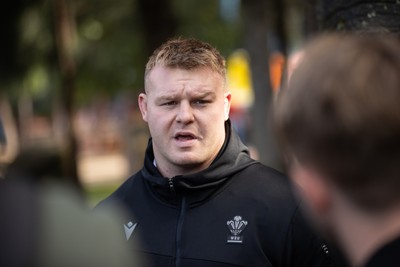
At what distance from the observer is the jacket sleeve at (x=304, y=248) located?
10.6 ft

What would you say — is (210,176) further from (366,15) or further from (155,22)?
(155,22)

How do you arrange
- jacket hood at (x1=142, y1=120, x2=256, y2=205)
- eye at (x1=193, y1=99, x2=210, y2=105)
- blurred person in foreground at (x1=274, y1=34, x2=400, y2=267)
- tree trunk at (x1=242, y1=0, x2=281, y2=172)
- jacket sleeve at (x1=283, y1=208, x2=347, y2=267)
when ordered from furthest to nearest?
tree trunk at (x1=242, y1=0, x2=281, y2=172) → eye at (x1=193, y1=99, x2=210, y2=105) → jacket hood at (x1=142, y1=120, x2=256, y2=205) → jacket sleeve at (x1=283, y1=208, x2=347, y2=267) → blurred person in foreground at (x1=274, y1=34, x2=400, y2=267)

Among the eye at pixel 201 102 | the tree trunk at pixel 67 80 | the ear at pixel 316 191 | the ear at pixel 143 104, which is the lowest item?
the tree trunk at pixel 67 80

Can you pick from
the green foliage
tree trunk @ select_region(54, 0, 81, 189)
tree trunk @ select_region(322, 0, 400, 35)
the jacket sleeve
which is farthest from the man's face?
tree trunk @ select_region(54, 0, 81, 189)

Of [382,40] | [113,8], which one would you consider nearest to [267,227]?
[382,40]

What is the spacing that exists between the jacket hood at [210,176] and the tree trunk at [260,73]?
25.2ft

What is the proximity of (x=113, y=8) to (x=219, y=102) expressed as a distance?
44.8ft

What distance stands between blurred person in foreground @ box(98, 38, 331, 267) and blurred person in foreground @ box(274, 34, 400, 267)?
5.39 feet

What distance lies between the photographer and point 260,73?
11.6 m

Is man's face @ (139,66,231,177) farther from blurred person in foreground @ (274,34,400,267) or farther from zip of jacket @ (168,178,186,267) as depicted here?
blurred person in foreground @ (274,34,400,267)

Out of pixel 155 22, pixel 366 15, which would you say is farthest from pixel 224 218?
pixel 155 22

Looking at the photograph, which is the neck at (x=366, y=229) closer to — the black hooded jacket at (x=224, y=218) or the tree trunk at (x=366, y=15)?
Answer: the black hooded jacket at (x=224, y=218)

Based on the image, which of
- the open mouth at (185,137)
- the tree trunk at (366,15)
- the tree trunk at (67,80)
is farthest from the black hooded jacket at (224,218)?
the tree trunk at (67,80)

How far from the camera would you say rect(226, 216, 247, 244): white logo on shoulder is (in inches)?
129
